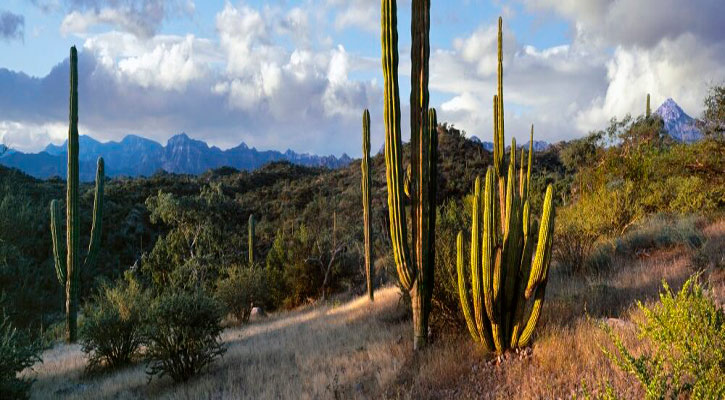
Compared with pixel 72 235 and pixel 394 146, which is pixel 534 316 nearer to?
pixel 394 146

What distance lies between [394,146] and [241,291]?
40.2 feet

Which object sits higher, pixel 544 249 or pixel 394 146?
pixel 394 146

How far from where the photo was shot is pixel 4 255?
630 inches

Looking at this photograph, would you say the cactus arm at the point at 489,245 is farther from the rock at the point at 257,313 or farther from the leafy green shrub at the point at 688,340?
the rock at the point at 257,313

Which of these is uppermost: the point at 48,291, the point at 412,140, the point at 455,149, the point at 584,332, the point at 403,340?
the point at 455,149

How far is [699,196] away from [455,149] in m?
33.0

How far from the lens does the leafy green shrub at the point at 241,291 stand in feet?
54.3

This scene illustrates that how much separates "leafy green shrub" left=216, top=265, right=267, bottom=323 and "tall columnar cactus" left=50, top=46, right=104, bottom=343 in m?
4.33

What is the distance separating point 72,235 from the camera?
13.6 meters

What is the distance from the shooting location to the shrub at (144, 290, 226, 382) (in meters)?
7.71

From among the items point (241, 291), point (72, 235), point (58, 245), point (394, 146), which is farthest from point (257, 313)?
point (394, 146)

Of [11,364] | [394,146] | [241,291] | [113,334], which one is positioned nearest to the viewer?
[11,364]

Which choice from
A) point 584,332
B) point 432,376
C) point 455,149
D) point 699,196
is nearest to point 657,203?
point 699,196

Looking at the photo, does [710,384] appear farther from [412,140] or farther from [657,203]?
[657,203]
